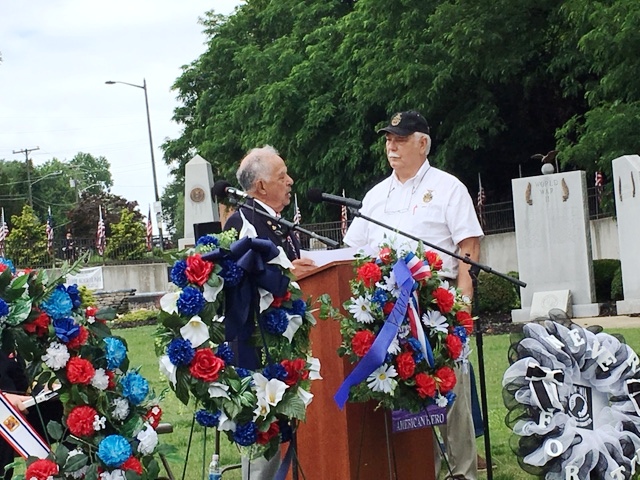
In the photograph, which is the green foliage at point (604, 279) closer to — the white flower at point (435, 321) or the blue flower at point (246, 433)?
the white flower at point (435, 321)

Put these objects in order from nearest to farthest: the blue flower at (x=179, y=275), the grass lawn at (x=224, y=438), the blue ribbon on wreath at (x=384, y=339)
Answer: the blue flower at (x=179, y=275), the blue ribbon on wreath at (x=384, y=339), the grass lawn at (x=224, y=438)

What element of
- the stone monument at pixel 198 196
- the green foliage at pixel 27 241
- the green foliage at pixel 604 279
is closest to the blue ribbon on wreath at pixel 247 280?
the green foliage at pixel 604 279

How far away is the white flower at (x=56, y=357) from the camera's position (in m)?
3.85

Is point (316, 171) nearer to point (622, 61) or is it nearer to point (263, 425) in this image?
point (622, 61)

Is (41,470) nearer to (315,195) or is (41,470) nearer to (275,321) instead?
(275,321)

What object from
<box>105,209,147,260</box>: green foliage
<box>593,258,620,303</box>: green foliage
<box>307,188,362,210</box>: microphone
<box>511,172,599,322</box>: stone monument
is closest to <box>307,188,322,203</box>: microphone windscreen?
<box>307,188,362,210</box>: microphone

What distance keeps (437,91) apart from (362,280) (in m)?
23.4

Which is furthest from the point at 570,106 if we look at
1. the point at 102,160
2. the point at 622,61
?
the point at 102,160

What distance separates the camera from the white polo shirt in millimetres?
5438

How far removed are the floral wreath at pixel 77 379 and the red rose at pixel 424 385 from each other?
1298 millimetres

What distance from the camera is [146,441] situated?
4.00 metres

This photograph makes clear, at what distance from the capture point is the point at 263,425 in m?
4.03

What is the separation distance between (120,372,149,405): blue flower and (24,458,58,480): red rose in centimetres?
40

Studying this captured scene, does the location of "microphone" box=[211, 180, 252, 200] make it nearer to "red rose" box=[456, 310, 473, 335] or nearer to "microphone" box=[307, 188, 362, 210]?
"microphone" box=[307, 188, 362, 210]
